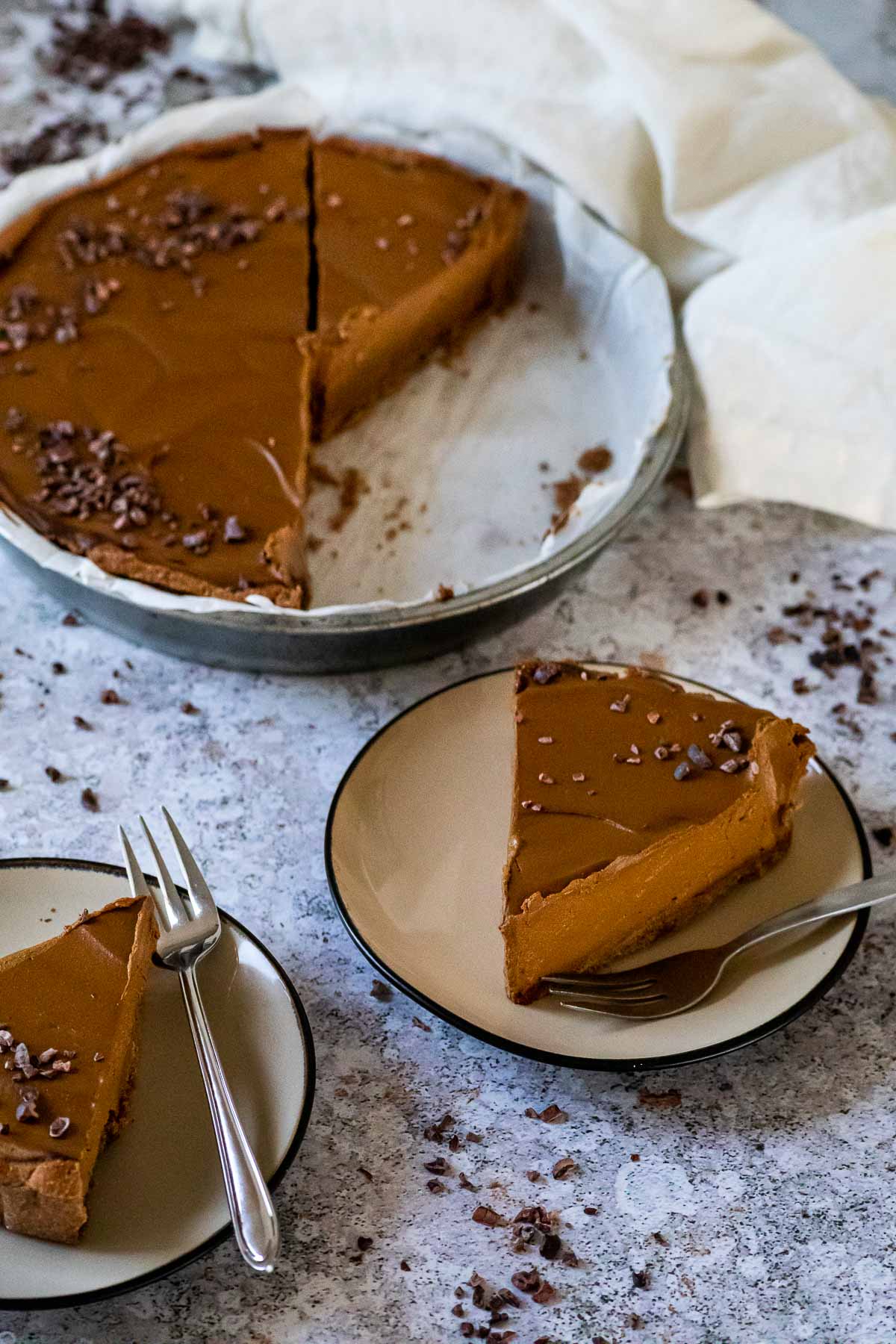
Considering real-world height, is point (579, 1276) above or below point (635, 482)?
below

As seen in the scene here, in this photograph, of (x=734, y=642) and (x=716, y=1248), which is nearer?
(x=716, y=1248)

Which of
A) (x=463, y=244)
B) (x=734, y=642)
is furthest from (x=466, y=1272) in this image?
(x=463, y=244)

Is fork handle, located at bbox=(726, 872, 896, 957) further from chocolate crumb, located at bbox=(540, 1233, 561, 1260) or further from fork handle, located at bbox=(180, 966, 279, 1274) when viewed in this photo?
fork handle, located at bbox=(180, 966, 279, 1274)

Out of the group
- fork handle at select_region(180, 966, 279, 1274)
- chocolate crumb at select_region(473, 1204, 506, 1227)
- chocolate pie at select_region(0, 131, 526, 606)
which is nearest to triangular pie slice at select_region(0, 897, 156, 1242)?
fork handle at select_region(180, 966, 279, 1274)

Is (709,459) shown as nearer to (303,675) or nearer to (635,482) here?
(635,482)

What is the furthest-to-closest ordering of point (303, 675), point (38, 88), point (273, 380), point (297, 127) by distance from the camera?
point (38, 88) < point (297, 127) < point (273, 380) < point (303, 675)

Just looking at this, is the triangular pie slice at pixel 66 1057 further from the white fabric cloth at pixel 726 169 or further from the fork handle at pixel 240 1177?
the white fabric cloth at pixel 726 169

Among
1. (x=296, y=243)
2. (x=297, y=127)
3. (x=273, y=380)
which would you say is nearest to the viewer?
(x=273, y=380)
